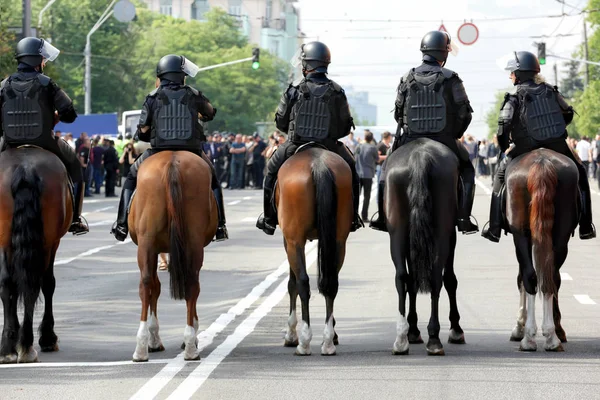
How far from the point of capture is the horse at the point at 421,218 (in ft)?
38.2

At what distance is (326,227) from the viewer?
11812 mm

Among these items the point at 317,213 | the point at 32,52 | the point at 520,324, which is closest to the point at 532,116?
the point at 520,324

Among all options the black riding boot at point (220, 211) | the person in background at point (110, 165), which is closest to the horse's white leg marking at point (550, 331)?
the black riding boot at point (220, 211)

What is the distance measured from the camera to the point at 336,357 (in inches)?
449

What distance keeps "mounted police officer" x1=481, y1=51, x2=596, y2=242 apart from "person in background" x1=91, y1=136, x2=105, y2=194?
116 feet

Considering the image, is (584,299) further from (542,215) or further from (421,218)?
(421,218)

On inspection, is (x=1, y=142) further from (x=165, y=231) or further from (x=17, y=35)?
(x=17, y=35)

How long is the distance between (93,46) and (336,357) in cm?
7894

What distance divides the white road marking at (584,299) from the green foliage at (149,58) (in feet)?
172

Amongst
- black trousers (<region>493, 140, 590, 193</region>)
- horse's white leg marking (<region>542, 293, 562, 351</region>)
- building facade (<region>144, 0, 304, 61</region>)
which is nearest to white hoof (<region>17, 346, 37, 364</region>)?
horse's white leg marking (<region>542, 293, 562, 351</region>)

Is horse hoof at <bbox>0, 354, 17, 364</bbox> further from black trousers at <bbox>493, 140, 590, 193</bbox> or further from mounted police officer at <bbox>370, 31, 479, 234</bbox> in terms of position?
black trousers at <bbox>493, 140, 590, 193</bbox>

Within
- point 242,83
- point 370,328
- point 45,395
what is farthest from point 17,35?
point 242,83

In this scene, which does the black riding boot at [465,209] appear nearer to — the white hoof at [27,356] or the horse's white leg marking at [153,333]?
the horse's white leg marking at [153,333]

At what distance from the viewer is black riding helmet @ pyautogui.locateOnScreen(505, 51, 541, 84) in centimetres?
1259
